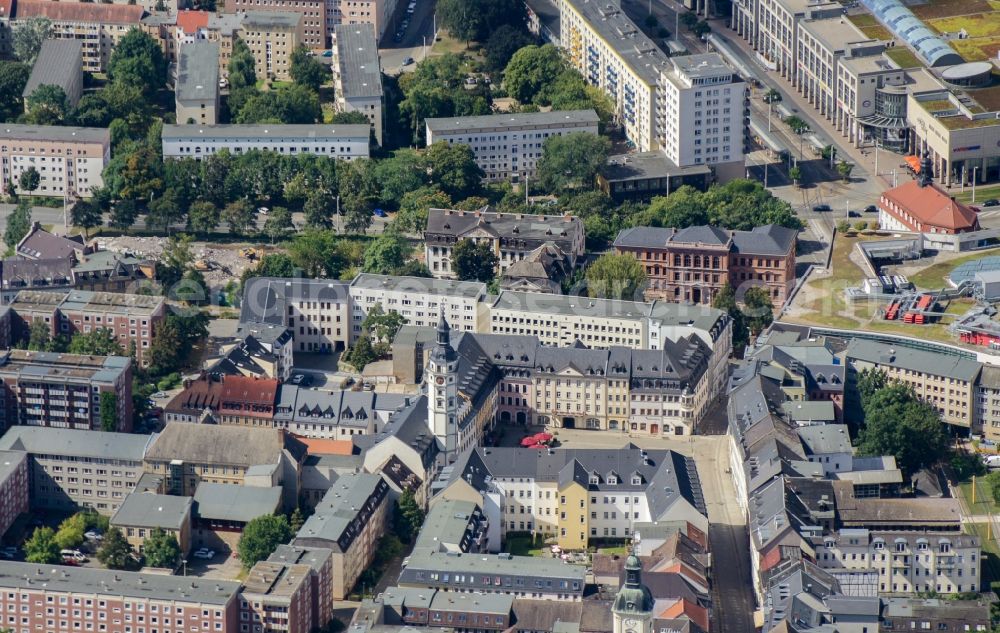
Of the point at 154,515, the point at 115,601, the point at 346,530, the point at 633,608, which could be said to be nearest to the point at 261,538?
the point at 346,530

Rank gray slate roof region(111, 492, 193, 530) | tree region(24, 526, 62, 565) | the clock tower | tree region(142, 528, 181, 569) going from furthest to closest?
1. gray slate roof region(111, 492, 193, 530)
2. tree region(24, 526, 62, 565)
3. tree region(142, 528, 181, 569)
4. the clock tower

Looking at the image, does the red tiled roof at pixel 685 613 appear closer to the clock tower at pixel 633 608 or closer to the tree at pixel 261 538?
the clock tower at pixel 633 608

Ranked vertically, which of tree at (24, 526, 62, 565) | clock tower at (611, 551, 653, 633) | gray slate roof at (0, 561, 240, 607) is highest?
clock tower at (611, 551, 653, 633)

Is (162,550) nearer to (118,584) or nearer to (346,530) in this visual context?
(118,584)

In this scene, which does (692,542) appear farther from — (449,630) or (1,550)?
(1,550)

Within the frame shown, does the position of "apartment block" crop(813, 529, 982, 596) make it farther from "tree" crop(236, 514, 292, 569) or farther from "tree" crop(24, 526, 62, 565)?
"tree" crop(24, 526, 62, 565)

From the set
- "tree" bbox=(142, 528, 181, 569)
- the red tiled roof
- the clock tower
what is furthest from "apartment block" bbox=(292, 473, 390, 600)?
the clock tower
